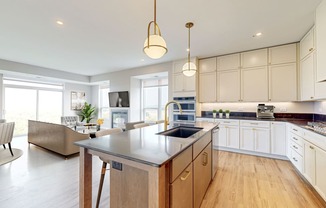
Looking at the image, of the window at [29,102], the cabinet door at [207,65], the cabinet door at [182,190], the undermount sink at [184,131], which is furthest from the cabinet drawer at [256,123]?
the window at [29,102]

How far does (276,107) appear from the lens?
3896mm

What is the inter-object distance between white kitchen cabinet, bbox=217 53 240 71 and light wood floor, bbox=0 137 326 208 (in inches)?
101

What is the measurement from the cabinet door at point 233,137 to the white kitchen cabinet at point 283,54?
195 centimetres

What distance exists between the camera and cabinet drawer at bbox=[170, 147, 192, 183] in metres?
1.07

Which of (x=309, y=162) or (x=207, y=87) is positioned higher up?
(x=207, y=87)

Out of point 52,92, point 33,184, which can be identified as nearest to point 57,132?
point 33,184

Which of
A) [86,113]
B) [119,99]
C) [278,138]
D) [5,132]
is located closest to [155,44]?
[278,138]

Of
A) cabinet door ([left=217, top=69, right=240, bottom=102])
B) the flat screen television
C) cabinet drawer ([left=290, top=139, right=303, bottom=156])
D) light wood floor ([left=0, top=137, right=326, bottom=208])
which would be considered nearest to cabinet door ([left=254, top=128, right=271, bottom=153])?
light wood floor ([left=0, top=137, right=326, bottom=208])

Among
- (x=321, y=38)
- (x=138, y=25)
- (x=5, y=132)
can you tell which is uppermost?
(x=138, y=25)

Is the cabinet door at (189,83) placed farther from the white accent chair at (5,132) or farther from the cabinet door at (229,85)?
the white accent chair at (5,132)

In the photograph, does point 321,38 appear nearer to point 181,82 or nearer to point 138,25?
point 138,25

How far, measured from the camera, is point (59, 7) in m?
2.27

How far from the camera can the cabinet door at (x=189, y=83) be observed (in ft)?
14.7

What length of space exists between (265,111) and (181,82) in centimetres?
248
